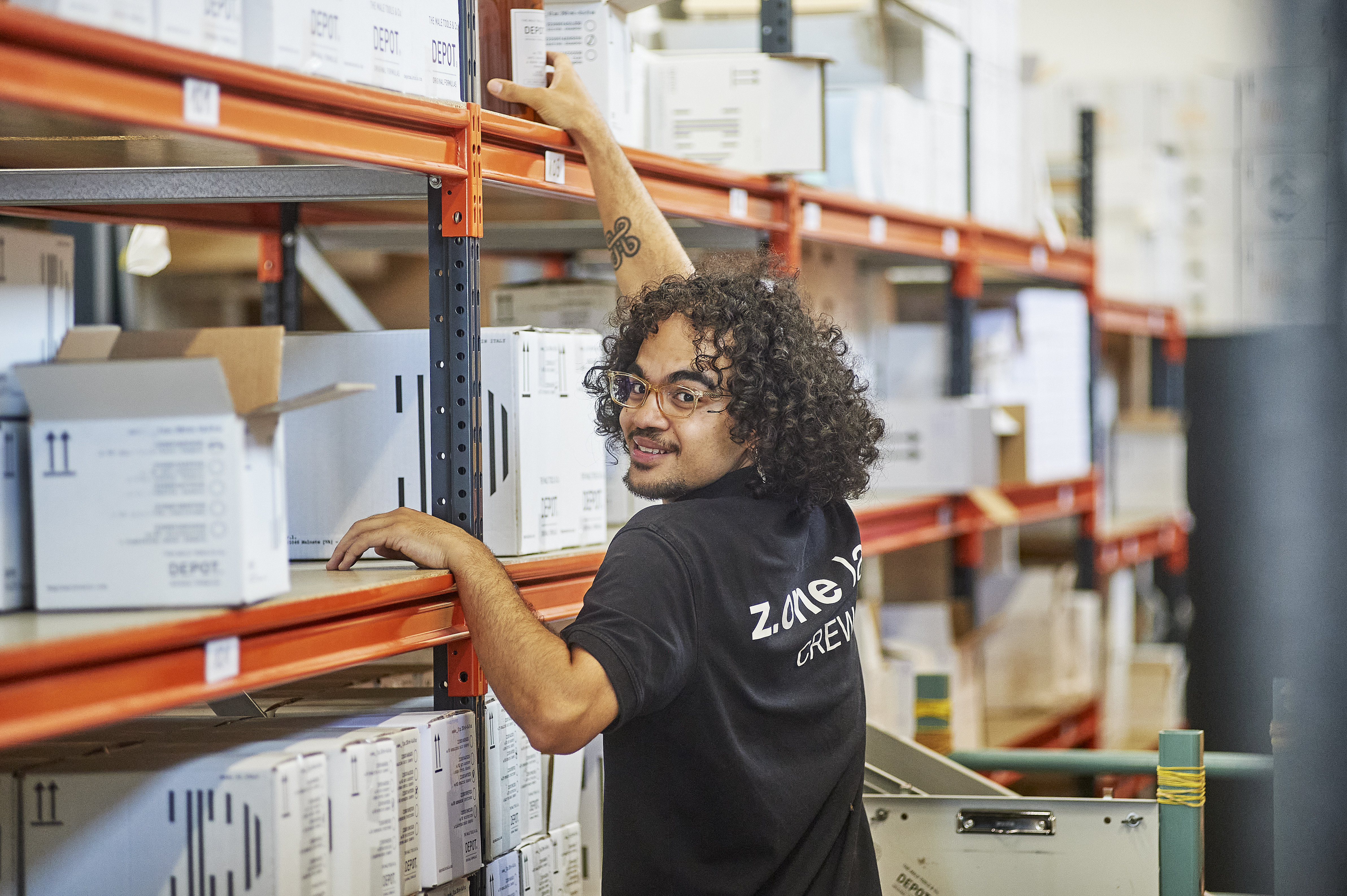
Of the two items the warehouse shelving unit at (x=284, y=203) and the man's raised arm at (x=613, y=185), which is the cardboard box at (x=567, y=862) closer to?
the warehouse shelving unit at (x=284, y=203)

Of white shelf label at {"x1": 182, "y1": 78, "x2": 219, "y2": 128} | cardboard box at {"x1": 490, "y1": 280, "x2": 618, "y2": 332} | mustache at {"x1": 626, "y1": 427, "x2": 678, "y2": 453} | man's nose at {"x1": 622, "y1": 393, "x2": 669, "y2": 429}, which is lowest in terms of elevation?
mustache at {"x1": 626, "y1": 427, "x2": 678, "y2": 453}

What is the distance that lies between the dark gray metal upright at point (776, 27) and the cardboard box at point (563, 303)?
0.71 meters

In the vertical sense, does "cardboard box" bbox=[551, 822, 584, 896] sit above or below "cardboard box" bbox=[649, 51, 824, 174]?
below

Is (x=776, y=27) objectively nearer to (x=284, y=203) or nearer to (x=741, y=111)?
(x=741, y=111)

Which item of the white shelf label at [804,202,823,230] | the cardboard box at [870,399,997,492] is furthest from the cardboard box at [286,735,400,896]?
the cardboard box at [870,399,997,492]

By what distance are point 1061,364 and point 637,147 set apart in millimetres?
2895

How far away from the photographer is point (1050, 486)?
5141 millimetres

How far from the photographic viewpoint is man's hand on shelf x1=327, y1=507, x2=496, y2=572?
214 cm

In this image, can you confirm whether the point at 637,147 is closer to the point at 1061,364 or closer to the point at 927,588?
the point at 927,588

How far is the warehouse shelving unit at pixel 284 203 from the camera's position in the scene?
153 centimetres

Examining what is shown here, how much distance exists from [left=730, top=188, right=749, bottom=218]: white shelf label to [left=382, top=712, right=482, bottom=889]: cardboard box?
143 cm

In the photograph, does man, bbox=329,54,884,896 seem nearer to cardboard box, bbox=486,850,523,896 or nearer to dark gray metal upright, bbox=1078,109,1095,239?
cardboard box, bbox=486,850,523,896

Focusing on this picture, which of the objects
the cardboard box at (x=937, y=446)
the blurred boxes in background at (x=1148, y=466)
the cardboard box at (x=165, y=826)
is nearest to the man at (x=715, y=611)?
the cardboard box at (x=165, y=826)

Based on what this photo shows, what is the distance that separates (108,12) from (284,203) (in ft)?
4.90
